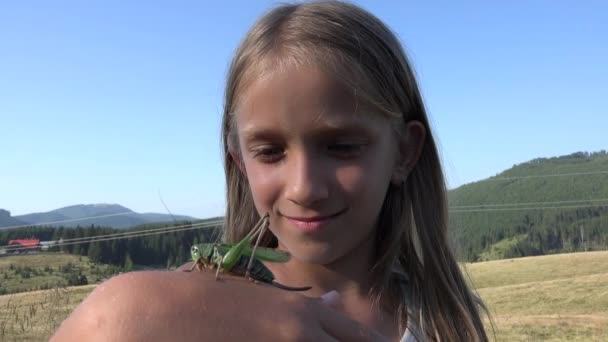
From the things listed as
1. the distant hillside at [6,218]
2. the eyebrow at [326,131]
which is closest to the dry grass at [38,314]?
the eyebrow at [326,131]

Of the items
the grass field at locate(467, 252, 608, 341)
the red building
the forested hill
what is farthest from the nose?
the forested hill

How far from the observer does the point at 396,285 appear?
5.83 feet

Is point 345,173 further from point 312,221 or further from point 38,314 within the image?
point 38,314

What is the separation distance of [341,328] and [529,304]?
484 inches

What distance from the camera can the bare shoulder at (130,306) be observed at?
72 cm

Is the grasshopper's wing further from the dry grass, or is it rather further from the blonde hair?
the dry grass

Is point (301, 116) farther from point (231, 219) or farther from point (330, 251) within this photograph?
point (231, 219)

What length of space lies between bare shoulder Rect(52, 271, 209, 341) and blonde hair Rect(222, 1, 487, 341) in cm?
81

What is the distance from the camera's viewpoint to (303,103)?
135cm

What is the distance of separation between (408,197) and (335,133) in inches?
23.4

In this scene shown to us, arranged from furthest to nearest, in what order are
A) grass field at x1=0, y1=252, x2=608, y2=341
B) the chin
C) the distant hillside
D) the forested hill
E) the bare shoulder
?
the distant hillside, the forested hill, grass field at x1=0, y1=252, x2=608, y2=341, the chin, the bare shoulder

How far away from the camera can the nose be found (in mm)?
1341

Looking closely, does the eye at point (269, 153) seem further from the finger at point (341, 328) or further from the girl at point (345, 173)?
the finger at point (341, 328)

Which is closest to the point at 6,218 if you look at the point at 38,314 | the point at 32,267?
the point at 32,267
